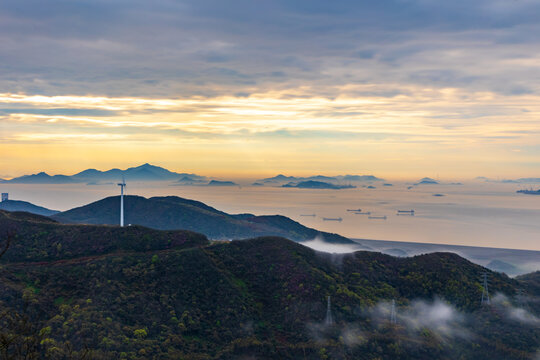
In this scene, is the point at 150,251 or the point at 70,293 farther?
the point at 150,251

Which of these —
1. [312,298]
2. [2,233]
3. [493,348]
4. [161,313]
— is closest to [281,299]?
[312,298]

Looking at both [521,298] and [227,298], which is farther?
[521,298]

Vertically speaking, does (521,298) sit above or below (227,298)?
below

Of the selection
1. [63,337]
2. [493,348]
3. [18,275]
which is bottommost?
[493,348]

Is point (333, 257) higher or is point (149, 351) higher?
point (333, 257)

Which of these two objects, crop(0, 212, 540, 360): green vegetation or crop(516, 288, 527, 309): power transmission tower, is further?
crop(516, 288, 527, 309): power transmission tower

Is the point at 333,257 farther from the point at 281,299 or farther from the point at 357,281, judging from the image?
the point at 281,299

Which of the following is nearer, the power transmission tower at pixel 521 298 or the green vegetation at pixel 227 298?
the green vegetation at pixel 227 298

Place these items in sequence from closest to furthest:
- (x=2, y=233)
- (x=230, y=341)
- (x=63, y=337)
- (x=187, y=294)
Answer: (x=63, y=337)
(x=230, y=341)
(x=187, y=294)
(x=2, y=233)
